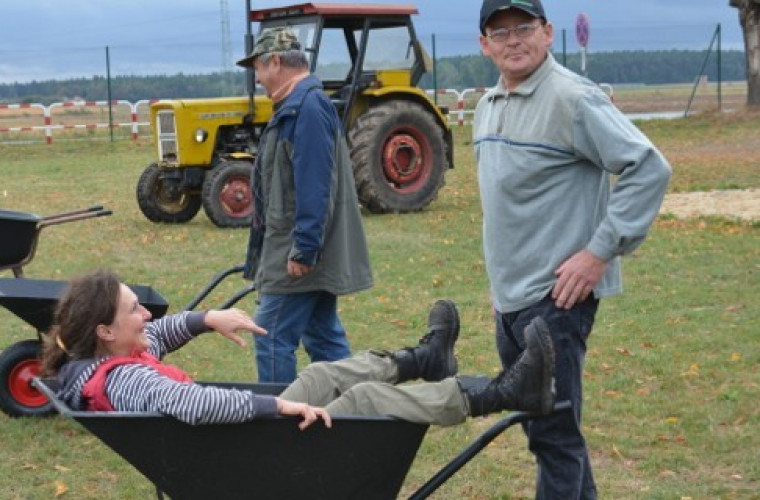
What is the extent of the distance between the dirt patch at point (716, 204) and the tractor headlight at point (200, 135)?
470 centimetres

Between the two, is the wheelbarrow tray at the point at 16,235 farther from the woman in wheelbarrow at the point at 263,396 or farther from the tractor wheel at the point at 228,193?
the tractor wheel at the point at 228,193

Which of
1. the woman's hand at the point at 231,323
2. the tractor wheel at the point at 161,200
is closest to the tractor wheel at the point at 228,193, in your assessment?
the tractor wheel at the point at 161,200

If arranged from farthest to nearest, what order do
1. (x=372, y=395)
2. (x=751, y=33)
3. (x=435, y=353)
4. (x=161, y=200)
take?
(x=751, y=33), (x=161, y=200), (x=435, y=353), (x=372, y=395)

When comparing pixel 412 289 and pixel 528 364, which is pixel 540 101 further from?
pixel 412 289

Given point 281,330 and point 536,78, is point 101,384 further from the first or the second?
point 281,330

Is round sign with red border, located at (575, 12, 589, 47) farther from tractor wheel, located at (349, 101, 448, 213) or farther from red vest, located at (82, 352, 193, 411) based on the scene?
red vest, located at (82, 352, 193, 411)

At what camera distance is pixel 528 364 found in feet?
12.0

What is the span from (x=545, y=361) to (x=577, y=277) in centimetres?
30

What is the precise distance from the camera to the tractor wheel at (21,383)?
6.38 metres

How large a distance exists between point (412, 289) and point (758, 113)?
18498mm

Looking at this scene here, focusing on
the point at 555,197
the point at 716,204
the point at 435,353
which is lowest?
the point at 716,204

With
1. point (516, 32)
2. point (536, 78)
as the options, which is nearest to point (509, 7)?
point (516, 32)

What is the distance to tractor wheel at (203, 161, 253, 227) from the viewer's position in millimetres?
13062

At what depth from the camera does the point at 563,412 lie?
3.97 meters
